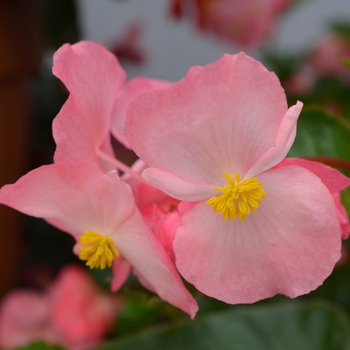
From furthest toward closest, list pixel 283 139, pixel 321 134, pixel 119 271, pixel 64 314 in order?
pixel 64 314 → pixel 321 134 → pixel 119 271 → pixel 283 139

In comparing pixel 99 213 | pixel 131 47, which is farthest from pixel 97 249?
pixel 131 47

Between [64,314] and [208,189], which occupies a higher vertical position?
[208,189]

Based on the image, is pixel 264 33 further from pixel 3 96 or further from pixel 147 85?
pixel 147 85

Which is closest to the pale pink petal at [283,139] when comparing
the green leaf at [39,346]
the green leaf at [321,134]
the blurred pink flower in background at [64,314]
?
the green leaf at [321,134]

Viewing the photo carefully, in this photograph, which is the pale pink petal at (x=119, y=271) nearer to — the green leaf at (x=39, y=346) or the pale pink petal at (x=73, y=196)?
A: the pale pink petal at (x=73, y=196)

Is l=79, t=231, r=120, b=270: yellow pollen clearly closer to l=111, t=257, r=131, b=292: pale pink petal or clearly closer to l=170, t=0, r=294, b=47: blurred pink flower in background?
l=111, t=257, r=131, b=292: pale pink petal

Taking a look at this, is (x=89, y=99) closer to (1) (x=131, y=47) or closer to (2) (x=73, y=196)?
(2) (x=73, y=196)
